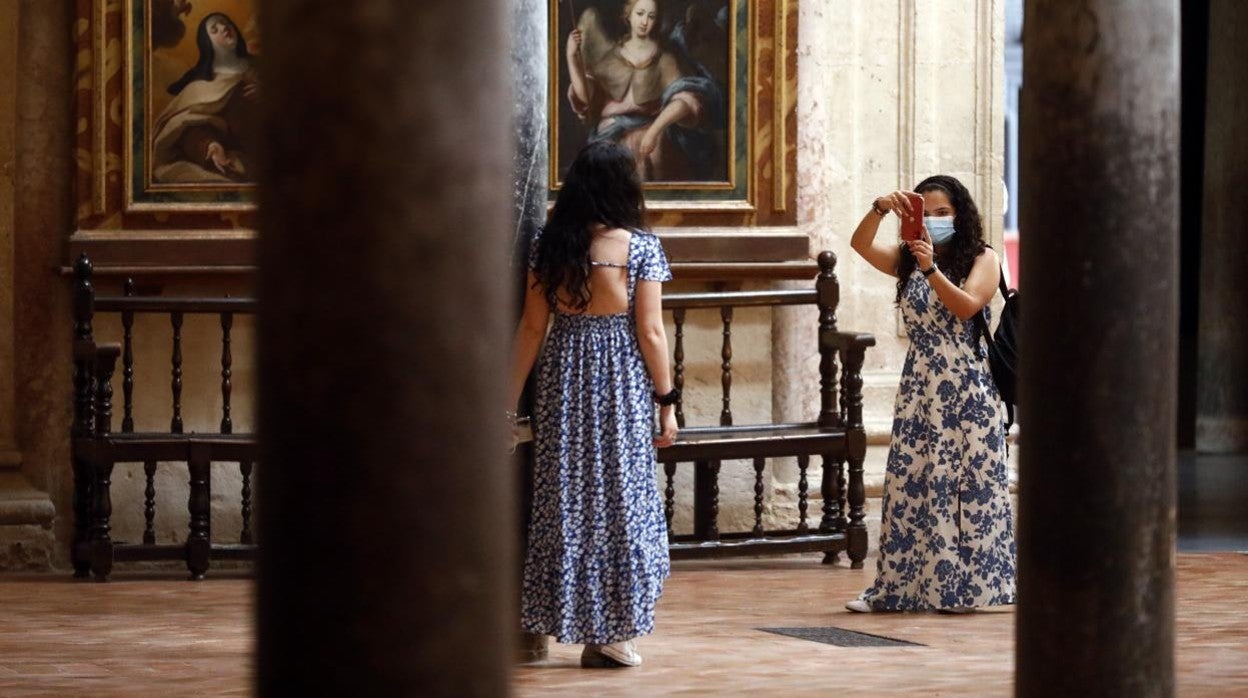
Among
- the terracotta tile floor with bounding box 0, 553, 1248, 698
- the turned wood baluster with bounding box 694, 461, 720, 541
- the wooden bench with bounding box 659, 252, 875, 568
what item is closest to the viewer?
the terracotta tile floor with bounding box 0, 553, 1248, 698

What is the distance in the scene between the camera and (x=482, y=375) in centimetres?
250

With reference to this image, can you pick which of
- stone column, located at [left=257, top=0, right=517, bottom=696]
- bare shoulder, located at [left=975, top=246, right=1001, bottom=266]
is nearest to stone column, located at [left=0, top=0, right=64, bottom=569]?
bare shoulder, located at [left=975, top=246, right=1001, bottom=266]

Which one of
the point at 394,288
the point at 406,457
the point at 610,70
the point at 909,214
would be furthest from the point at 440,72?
the point at 610,70

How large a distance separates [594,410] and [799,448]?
10.2ft

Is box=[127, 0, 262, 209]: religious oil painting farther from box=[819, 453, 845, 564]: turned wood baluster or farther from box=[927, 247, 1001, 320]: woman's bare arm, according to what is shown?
box=[927, 247, 1001, 320]: woman's bare arm

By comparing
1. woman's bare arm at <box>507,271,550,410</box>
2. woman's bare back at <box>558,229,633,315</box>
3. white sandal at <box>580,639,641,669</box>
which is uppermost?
woman's bare back at <box>558,229,633,315</box>

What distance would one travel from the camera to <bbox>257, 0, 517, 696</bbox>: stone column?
241cm

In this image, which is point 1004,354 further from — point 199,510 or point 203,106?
point 203,106

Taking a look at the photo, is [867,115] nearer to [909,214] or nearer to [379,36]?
[909,214]

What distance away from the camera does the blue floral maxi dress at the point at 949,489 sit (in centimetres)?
738

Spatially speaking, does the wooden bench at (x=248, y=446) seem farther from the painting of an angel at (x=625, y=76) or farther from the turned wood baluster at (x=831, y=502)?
the painting of an angel at (x=625, y=76)

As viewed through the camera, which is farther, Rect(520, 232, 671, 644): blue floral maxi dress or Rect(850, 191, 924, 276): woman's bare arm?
Rect(850, 191, 924, 276): woman's bare arm

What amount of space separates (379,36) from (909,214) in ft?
16.6

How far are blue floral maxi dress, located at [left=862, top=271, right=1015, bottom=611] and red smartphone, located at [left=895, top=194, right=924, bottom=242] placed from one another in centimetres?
17
